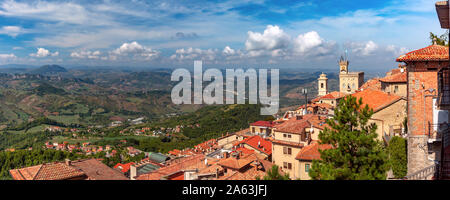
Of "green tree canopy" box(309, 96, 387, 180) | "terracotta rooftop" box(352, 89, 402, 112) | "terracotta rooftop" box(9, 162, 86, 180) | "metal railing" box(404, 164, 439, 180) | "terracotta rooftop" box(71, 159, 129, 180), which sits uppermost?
"terracotta rooftop" box(352, 89, 402, 112)

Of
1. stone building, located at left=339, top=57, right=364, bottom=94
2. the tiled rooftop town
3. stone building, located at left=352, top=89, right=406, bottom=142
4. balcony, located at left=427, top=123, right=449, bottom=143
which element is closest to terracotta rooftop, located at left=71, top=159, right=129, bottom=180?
the tiled rooftop town

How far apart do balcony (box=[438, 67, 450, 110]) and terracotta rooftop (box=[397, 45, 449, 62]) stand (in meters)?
1.11

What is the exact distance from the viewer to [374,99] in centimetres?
2186

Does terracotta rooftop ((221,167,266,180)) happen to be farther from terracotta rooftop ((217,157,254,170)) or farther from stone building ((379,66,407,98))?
stone building ((379,66,407,98))

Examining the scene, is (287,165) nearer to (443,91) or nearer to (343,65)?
(443,91)

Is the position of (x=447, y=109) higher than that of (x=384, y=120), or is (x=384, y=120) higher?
(x=447, y=109)

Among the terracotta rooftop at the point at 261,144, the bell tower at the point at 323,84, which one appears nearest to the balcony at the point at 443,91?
the terracotta rooftop at the point at 261,144

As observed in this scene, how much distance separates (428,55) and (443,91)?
1.71 m

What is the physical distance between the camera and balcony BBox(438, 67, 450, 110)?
1237cm

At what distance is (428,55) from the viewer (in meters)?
13.2

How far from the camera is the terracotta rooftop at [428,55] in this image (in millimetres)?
13047
